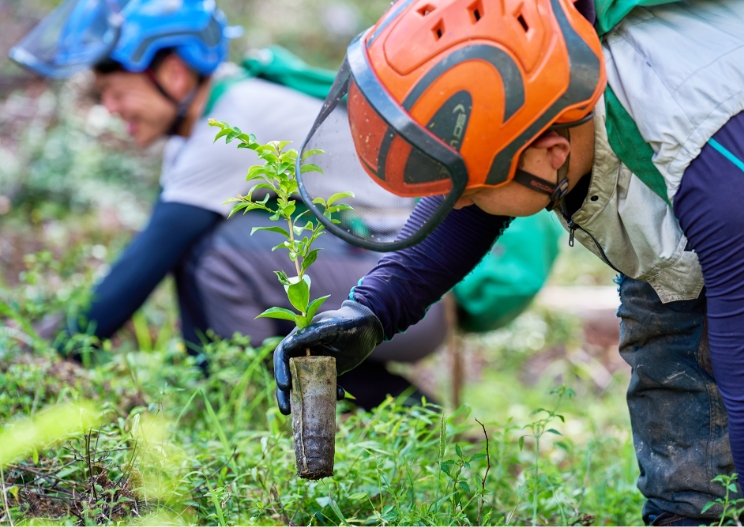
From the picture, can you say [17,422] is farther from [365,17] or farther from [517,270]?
[365,17]

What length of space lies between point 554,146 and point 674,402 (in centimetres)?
84

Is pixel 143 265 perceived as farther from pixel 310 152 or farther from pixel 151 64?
pixel 310 152

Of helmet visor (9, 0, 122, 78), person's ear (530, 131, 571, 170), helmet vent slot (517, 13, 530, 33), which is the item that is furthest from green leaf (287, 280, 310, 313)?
helmet visor (9, 0, 122, 78)

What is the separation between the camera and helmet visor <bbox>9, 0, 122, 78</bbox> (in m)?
3.53

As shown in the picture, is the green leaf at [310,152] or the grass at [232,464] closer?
the green leaf at [310,152]

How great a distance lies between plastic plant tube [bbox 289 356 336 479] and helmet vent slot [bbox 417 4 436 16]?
74 centimetres

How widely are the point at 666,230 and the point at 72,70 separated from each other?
115 inches

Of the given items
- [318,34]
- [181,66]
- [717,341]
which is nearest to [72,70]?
[181,66]

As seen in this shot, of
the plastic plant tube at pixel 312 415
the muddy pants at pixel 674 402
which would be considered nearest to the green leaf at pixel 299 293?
the plastic plant tube at pixel 312 415

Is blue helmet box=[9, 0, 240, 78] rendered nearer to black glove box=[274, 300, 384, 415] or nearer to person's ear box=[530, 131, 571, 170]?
black glove box=[274, 300, 384, 415]

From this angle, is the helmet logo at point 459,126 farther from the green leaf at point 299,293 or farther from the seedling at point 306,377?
the green leaf at point 299,293

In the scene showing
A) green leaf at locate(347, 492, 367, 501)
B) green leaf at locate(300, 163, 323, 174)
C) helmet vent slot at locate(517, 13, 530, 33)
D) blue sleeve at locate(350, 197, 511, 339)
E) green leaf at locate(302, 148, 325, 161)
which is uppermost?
helmet vent slot at locate(517, 13, 530, 33)

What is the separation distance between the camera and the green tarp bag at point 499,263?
11.0 ft

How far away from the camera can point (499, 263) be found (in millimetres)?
3363
